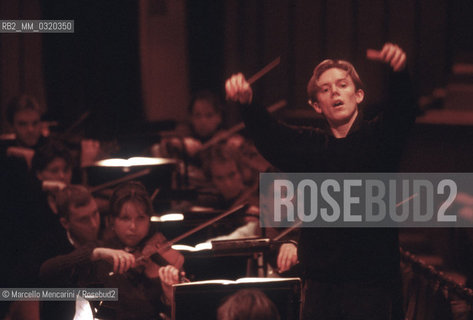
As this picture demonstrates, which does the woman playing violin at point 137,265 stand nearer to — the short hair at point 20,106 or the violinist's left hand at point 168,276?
the violinist's left hand at point 168,276

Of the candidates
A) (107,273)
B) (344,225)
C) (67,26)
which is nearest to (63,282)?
(107,273)

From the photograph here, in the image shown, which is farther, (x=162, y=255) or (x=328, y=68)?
(x=162, y=255)

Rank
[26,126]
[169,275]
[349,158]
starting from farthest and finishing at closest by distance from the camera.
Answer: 1. [26,126]
2. [169,275]
3. [349,158]

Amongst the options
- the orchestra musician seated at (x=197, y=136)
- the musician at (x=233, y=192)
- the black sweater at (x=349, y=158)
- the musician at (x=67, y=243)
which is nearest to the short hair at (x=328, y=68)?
the black sweater at (x=349, y=158)

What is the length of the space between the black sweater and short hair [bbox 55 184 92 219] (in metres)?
1.47

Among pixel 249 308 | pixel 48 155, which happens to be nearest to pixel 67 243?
pixel 48 155

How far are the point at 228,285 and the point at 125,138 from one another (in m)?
2.87

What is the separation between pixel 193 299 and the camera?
3152mm

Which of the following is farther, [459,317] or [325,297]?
[459,317]

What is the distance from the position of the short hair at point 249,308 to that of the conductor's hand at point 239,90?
734 mm

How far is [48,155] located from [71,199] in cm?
76

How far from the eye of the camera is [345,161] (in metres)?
3.17

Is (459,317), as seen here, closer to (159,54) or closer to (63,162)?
(63,162)

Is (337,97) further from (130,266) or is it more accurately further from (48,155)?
(48,155)
